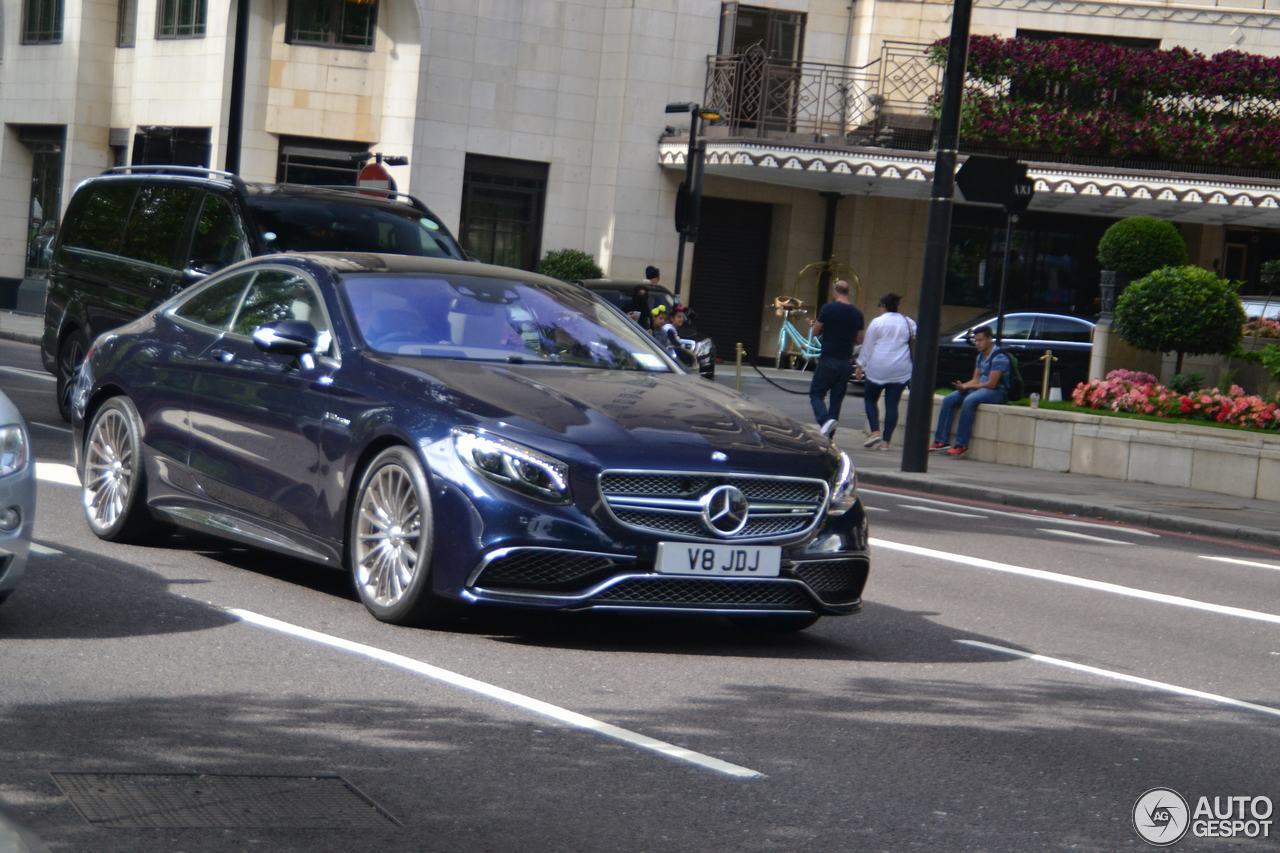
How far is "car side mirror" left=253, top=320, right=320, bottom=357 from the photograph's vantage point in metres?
8.80

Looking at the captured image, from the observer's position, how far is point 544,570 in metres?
7.69

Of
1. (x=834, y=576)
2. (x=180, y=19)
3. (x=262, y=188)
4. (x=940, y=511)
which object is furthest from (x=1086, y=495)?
(x=180, y=19)

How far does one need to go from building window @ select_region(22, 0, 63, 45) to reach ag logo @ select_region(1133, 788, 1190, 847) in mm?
37085

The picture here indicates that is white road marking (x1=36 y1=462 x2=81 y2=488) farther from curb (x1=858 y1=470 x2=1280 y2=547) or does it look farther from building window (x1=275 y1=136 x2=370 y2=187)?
building window (x1=275 y1=136 x2=370 y2=187)

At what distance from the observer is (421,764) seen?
5.87 metres

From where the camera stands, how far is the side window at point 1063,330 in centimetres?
2917

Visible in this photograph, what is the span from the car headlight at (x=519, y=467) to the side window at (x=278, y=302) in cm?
161

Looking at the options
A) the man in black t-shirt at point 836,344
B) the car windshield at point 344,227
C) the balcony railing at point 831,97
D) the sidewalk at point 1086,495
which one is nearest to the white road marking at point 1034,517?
the sidewalk at point 1086,495

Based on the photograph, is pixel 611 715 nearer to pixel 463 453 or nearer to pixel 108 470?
pixel 463 453

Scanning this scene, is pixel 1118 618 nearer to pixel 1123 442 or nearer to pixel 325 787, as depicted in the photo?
pixel 325 787

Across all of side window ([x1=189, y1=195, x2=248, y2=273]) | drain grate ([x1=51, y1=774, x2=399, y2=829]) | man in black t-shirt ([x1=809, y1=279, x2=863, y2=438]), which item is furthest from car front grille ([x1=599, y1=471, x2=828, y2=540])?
man in black t-shirt ([x1=809, y1=279, x2=863, y2=438])

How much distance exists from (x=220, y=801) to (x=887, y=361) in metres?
17.7

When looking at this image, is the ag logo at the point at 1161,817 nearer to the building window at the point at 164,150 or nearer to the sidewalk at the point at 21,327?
the building window at the point at 164,150

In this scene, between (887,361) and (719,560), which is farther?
(887,361)
